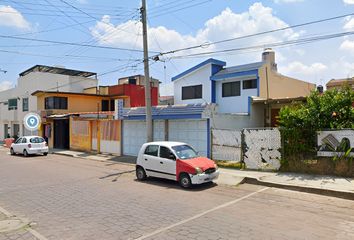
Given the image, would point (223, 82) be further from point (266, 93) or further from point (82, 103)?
point (82, 103)

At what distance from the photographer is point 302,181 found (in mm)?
11602

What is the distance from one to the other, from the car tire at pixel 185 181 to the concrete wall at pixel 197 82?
649 inches

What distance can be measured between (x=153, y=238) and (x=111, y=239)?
0.82 m

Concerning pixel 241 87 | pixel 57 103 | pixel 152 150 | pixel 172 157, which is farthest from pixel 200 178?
pixel 57 103

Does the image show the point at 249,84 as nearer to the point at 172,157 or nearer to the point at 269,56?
the point at 269,56

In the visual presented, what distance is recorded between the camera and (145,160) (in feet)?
42.7

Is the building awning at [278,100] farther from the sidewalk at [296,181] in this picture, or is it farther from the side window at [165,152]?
the side window at [165,152]

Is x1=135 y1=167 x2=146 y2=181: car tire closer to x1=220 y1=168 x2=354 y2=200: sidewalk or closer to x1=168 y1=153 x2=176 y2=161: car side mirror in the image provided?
x1=168 y1=153 x2=176 y2=161: car side mirror

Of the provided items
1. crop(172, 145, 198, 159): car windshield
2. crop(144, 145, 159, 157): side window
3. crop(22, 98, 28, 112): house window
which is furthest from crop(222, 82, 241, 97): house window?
crop(22, 98, 28, 112): house window

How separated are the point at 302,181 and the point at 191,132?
7306 mm

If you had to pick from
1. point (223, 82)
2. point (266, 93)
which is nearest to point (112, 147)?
point (223, 82)

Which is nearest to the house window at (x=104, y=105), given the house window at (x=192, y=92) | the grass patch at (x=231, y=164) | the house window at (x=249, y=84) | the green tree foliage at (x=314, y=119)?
the house window at (x=192, y=92)

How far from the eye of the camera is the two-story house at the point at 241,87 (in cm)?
2270

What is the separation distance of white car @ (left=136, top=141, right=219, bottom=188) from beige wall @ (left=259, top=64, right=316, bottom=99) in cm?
1397
